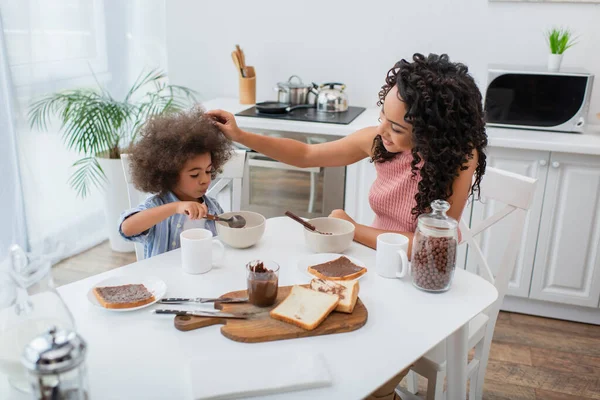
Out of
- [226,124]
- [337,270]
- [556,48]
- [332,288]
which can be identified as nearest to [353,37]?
[556,48]

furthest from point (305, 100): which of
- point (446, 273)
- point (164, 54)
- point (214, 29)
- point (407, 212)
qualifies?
point (446, 273)

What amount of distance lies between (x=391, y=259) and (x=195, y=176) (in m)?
0.62

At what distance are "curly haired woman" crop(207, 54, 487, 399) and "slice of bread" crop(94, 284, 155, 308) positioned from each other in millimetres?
584

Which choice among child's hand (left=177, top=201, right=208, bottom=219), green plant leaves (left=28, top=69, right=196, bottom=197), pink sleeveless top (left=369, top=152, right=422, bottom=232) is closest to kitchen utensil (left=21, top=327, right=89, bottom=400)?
child's hand (left=177, top=201, right=208, bottom=219)

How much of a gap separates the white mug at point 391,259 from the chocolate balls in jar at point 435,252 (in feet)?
0.10

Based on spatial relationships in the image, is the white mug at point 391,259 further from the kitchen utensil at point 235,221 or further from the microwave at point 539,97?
the microwave at point 539,97

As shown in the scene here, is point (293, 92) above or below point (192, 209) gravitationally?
above

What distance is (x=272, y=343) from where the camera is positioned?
1118 mm

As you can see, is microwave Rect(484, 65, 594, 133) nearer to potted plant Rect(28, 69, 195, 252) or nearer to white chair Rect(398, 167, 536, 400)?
white chair Rect(398, 167, 536, 400)

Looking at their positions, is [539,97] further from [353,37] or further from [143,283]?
[143,283]

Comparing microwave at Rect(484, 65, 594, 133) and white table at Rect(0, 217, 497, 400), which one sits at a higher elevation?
microwave at Rect(484, 65, 594, 133)

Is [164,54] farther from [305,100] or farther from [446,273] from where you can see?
[446,273]

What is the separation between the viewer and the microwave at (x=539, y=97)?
2.54 meters

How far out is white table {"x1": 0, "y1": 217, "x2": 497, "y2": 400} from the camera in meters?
1.00
